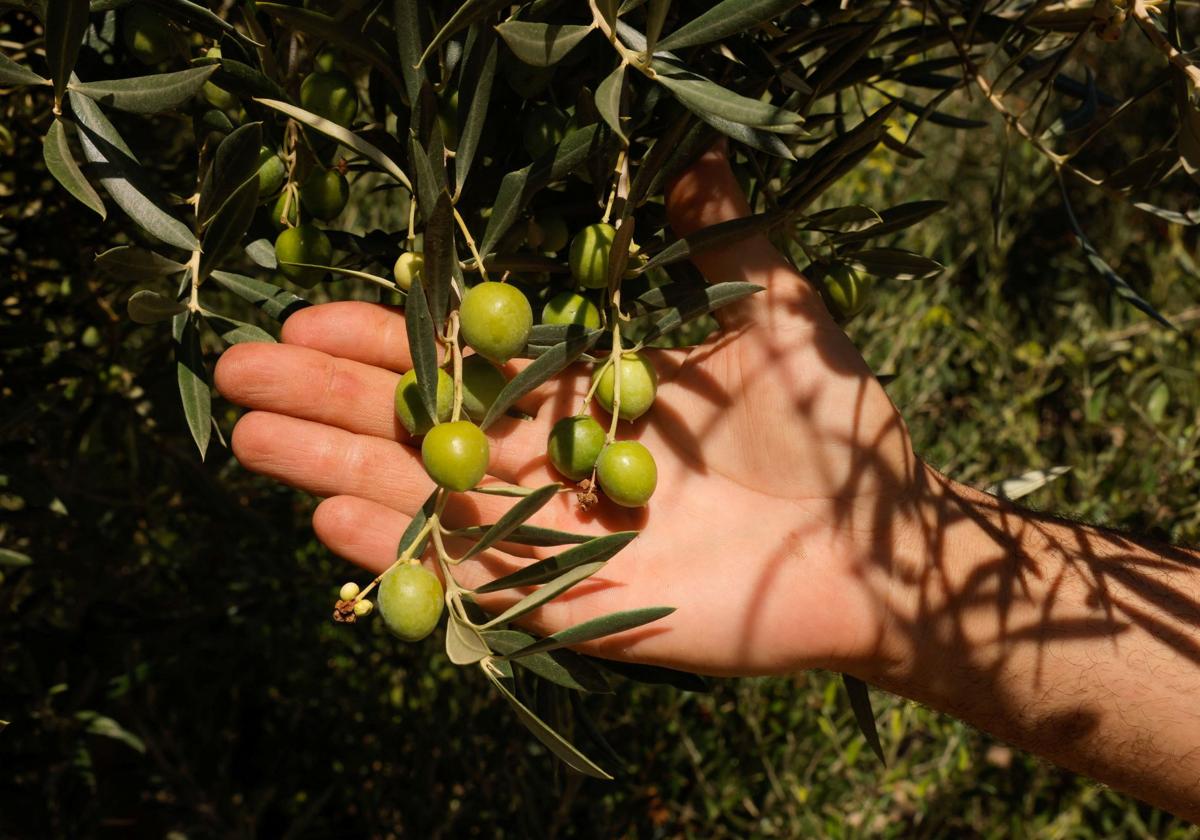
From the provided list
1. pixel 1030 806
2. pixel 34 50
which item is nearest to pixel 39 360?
pixel 34 50

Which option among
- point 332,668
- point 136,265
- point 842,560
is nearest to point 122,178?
point 136,265

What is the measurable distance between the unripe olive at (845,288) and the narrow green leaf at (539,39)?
63cm

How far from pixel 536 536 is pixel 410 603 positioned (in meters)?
0.17

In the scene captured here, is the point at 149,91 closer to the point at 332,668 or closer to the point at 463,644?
the point at 463,644

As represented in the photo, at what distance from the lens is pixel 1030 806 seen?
2.77 meters

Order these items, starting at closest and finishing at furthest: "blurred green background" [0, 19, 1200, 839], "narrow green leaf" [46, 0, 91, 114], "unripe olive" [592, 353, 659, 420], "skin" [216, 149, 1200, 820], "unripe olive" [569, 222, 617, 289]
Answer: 1. "narrow green leaf" [46, 0, 91, 114]
2. "unripe olive" [569, 222, 617, 289]
3. "unripe olive" [592, 353, 659, 420]
4. "skin" [216, 149, 1200, 820]
5. "blurred green background" [0, 19, 1200, 839]

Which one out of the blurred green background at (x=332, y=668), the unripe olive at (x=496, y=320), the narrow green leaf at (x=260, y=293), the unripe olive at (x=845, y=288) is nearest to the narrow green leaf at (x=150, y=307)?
the narrow green leaf at (x=260, y=293)

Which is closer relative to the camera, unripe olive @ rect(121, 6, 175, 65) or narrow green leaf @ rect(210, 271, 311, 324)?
unripe olive @ rect(121, 6, 175, 65)

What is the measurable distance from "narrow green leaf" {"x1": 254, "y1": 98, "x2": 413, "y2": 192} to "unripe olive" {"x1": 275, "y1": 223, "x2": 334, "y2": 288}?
0.15 m

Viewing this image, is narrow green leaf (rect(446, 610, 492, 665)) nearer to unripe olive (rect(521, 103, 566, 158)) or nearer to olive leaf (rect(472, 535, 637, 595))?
olive leaf (rect(472, 535, 637, 595))

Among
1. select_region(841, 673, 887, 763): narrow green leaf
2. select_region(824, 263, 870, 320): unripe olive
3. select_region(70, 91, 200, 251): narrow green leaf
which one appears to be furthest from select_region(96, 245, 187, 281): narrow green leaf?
select_region(841, 673, 887, 763): narrow green leaf

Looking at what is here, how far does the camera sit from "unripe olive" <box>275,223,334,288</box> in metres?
1.10

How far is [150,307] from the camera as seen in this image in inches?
39.2

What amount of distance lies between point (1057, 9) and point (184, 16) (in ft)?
3.51
